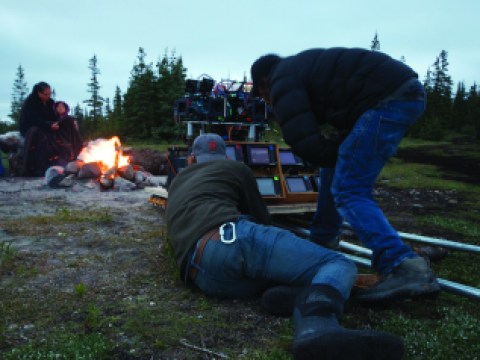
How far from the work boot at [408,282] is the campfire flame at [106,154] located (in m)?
9.34

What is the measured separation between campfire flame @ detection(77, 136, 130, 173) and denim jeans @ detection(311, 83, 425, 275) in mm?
8984

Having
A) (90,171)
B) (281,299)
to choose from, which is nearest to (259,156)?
(281,299)

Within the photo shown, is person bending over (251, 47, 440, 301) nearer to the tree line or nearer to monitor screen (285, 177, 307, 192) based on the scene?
monitor screen (285, 177, 307, 192)

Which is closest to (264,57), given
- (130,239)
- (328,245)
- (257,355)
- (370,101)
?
(370,101)

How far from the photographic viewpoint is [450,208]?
8922 millimetres

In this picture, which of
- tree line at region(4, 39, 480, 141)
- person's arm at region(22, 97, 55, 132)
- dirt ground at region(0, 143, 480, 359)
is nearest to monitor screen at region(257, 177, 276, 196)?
dirt ground at region(0, 143, 480, 359)

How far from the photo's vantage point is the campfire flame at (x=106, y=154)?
1150 cm

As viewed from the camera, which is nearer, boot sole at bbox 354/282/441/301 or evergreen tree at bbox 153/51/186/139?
boot sole at bbox 354/282/441/301

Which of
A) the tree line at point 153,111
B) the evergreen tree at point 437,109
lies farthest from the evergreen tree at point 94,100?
the evergreen tree at point 437,109

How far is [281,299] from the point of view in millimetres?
3018

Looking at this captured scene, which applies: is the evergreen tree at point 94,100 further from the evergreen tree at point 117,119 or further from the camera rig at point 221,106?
the camera rig at point 221,106

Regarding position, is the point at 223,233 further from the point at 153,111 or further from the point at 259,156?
the point at 153,111

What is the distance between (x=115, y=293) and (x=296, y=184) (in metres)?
3.32

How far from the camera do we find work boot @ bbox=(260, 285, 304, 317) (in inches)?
118
